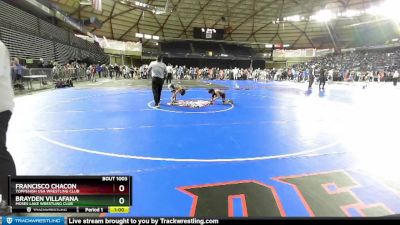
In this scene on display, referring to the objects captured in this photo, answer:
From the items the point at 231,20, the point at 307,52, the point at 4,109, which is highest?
the point at 231,20

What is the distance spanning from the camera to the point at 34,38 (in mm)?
20031

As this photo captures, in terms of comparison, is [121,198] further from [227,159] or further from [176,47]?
[176,47]

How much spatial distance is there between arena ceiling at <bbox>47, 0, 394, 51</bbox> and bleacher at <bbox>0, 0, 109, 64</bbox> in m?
5.39

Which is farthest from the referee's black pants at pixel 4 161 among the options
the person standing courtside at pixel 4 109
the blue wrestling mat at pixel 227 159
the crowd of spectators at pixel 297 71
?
the crowd of spectators at pixel 297 71

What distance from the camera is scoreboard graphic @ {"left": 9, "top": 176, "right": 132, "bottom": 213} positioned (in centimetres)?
173

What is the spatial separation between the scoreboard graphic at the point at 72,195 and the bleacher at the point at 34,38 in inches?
674

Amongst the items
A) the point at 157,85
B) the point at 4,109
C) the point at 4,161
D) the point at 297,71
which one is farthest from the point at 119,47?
the point at 4,161

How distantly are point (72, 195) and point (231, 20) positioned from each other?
44791mm

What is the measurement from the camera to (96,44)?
119 feet

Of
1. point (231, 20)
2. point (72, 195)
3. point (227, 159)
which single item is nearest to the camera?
point (72, 195)

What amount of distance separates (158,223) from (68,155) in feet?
10.0

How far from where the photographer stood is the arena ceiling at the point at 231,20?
120ft

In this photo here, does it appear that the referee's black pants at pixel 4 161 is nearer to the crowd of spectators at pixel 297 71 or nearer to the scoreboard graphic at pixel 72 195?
the scoreboard graphic at pixel 72 195

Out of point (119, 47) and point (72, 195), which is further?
point (119, 47)
